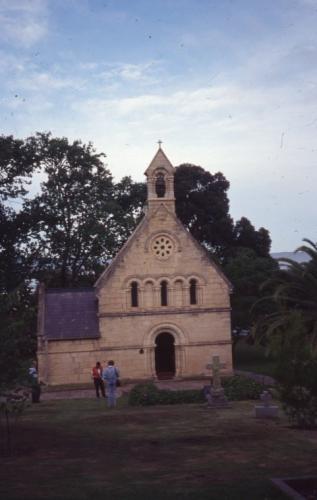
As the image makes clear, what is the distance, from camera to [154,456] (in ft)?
47.6

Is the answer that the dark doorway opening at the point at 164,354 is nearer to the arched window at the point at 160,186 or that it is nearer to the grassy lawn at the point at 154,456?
the arched window at the point at 160,186

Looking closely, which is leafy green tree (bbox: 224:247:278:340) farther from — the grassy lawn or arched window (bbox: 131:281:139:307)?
the grassy lawn

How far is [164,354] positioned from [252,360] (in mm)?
10948

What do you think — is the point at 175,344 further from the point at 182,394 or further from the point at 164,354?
the point at 182,394

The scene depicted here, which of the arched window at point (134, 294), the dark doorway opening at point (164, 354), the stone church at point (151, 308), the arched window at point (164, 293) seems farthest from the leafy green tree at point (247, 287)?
the arched window at point (134, 294)

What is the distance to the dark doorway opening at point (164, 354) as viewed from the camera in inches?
1549

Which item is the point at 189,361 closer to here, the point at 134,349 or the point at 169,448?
the point at 134,349

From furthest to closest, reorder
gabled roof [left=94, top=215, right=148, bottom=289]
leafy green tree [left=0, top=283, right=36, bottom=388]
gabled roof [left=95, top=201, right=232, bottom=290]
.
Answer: gabled roof [left=95, top=201, right=232, bottom=290] < gabled roof [left=94, top=215, right=148, bottom=289] < leafy green tree [left=0, top=283, right=36, bottom=388]

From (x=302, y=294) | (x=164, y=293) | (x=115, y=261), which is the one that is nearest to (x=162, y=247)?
(x=164, y=293)

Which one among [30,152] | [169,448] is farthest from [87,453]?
[30,152]

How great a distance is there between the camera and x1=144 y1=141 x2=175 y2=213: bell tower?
37688mm

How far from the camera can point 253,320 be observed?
4184 centimetres

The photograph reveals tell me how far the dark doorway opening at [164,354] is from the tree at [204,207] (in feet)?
69.5

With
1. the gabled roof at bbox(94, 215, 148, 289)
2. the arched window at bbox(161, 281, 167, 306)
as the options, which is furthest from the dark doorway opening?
the gabled roof at bbox(94, 215, 148, 289)
